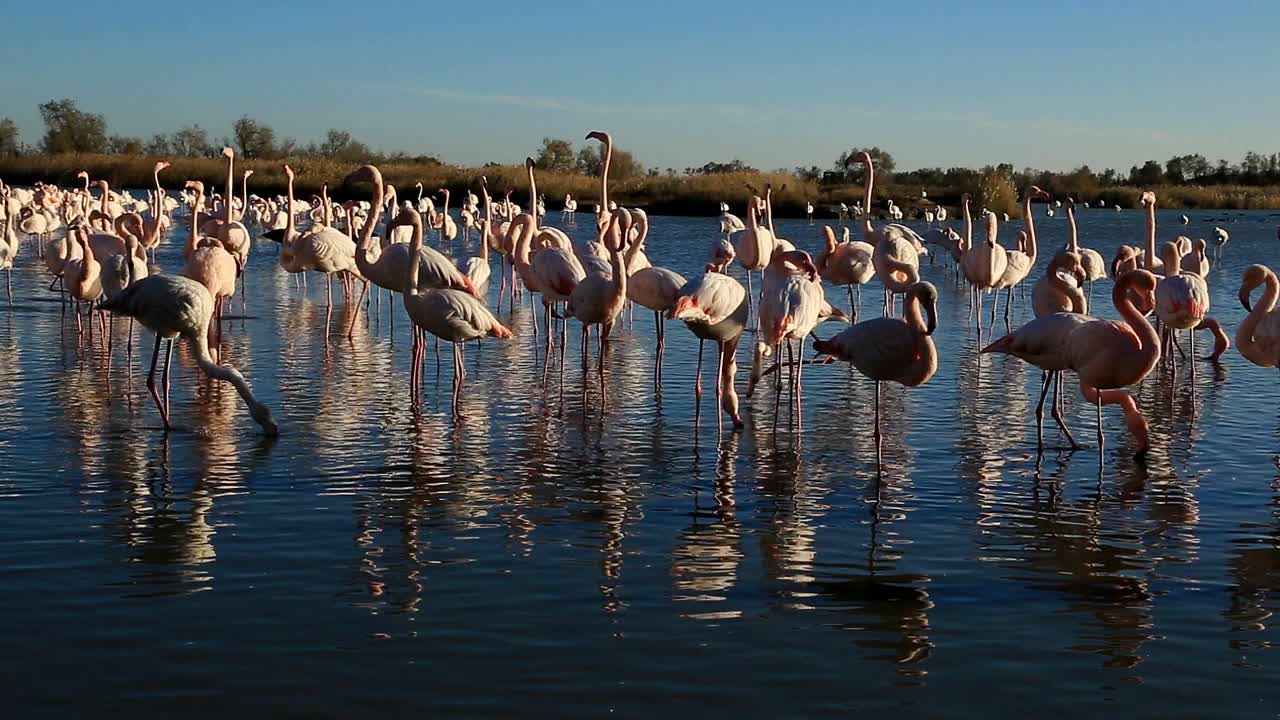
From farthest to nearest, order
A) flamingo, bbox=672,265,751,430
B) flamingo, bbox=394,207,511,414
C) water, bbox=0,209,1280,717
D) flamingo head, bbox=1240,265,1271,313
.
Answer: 1. flamingo head, bbox=1240,265,1271,313
2. flamingo, bbox=394,207,511,414
3. flamingo, bbox=672,265,751,430
4. water, bbox=0,209,1280,717

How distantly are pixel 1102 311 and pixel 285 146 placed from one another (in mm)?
75911

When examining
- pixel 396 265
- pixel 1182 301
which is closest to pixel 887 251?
→ pixel 1182 301

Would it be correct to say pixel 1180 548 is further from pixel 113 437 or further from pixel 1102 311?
pixel 1102 311

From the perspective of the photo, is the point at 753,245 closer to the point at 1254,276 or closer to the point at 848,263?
the point at 848,263

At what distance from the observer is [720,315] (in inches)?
346

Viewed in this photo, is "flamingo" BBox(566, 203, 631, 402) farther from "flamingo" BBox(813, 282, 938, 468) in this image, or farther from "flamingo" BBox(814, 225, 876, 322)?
"flamingo" BBox(814, 225, 876, 322)

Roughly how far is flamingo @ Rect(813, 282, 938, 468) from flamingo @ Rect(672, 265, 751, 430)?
4.11 ft

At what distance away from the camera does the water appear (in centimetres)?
437

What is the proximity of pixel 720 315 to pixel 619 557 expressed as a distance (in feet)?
10.6

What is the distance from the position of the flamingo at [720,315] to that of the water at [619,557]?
0.34 metres

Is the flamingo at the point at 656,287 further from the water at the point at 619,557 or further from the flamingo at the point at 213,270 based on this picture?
the flamingo at the point at 213,270

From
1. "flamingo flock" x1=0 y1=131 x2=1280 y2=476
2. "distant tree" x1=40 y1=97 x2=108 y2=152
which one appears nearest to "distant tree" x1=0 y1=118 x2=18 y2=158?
"distant tree" x1=40 y1=97 x2=108 y2=152

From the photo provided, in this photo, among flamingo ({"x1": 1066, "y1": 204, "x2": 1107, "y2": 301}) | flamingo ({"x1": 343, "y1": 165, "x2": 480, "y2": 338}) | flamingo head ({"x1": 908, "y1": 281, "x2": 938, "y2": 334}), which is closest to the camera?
flamingo head ({"x1": 908, "y1": 281, "x2": 938, "y2": 334})

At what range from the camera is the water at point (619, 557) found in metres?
4.37
